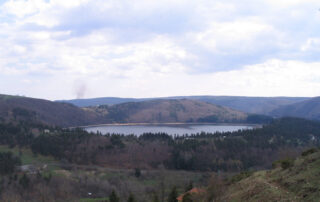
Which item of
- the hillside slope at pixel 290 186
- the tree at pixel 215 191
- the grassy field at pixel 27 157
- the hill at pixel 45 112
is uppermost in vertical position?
the hill at pixel 45 112

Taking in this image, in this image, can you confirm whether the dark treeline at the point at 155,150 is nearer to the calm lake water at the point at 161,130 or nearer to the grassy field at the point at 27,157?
the grassy field at the point at 27,157

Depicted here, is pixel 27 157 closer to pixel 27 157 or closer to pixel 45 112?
pixel 27 157

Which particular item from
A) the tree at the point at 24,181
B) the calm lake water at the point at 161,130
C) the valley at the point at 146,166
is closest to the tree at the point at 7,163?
the valley at the point at 146,166

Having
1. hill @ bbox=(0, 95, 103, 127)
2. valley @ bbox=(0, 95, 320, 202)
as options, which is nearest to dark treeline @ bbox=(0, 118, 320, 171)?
valley @ bbox=(0, 95, 320, 202)

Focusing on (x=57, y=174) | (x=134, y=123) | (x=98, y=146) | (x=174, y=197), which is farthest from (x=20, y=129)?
(x=134, y=123)

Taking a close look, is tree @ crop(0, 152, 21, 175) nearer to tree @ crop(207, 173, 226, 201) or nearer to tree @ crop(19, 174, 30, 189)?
tree @ crop(19, 174, 30, 189)

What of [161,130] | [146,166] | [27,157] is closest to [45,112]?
[161,130]
